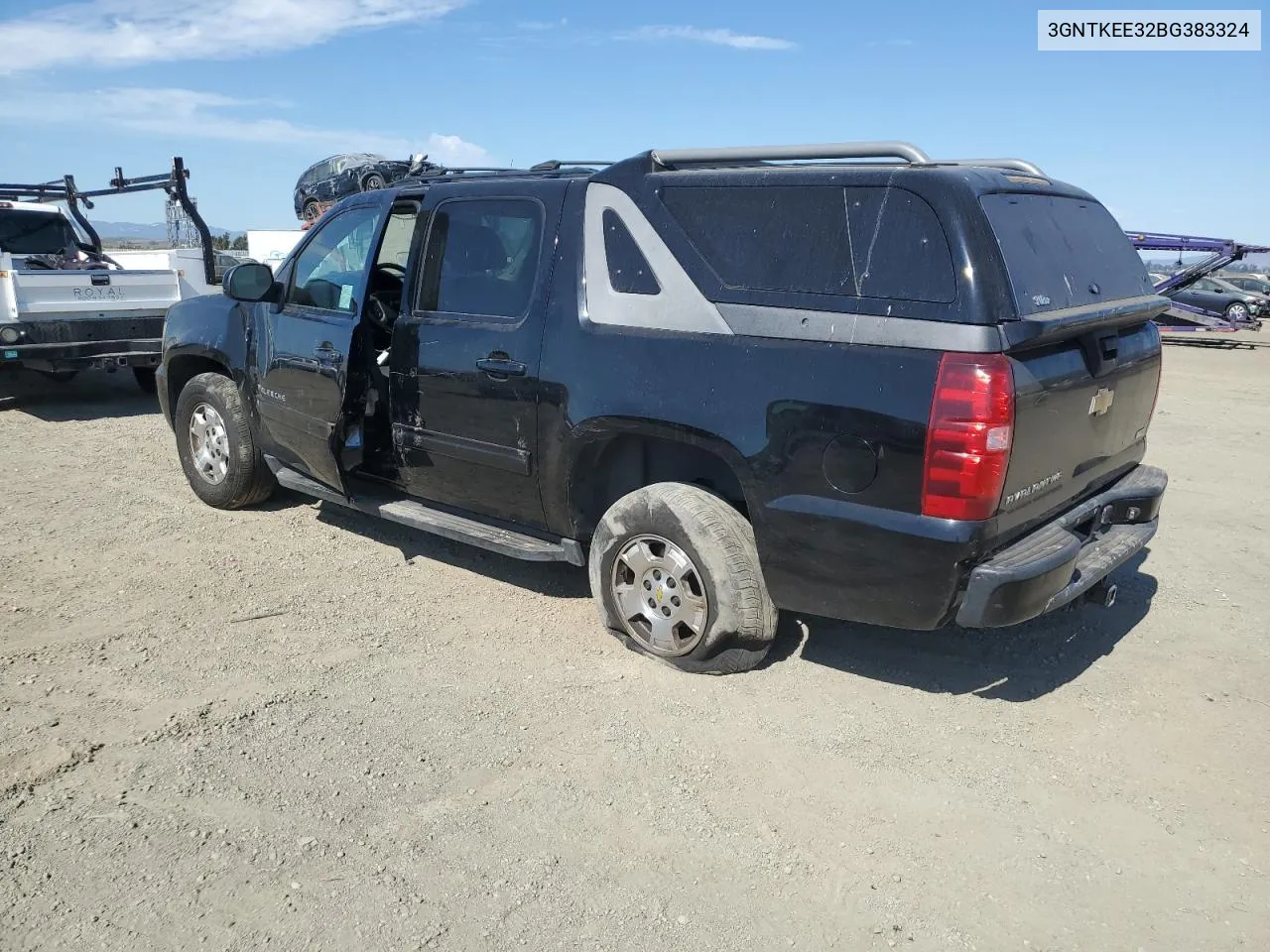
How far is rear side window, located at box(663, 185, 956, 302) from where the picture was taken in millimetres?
3256

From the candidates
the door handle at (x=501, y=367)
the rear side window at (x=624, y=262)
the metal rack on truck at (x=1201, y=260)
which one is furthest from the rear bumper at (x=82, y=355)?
the metal rack on truck at (x=1201, y=260)

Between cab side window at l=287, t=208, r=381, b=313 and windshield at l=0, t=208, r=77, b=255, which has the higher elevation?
windshield at l=0, t=208, r=77, b=255

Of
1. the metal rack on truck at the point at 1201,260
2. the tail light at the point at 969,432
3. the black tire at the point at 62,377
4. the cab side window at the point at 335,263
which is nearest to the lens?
the tail light at the point at 969,432

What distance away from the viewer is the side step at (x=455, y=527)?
4422mm

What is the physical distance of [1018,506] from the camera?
3.36 metres

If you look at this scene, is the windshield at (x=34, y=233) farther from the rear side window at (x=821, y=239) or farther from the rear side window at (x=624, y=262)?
the rear side window at (x=821, y=239)

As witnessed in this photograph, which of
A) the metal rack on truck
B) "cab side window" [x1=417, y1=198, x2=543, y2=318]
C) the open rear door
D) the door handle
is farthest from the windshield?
the metal rack on truck

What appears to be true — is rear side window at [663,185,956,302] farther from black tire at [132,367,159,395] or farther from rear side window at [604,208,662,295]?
black tire at [132,367,159,395]

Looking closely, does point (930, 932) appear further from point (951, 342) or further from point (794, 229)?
point (794, 229)

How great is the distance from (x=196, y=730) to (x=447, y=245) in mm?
2477

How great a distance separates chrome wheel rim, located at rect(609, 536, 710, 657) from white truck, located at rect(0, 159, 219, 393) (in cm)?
751

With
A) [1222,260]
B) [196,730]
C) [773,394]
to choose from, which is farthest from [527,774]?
[1222,260]

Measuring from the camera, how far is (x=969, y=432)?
3.10 metres

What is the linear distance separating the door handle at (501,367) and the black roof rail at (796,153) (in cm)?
106
